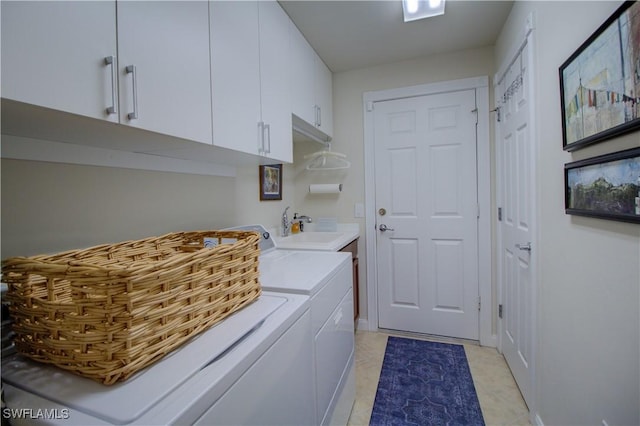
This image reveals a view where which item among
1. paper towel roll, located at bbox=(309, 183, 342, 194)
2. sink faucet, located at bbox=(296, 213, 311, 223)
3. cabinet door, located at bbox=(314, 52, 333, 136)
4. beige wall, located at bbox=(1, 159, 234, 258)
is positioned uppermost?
cabinet door, located at bbox=(314, 52, 333, 136)

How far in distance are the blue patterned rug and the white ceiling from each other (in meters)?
2.41

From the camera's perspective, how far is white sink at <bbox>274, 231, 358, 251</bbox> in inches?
73.9

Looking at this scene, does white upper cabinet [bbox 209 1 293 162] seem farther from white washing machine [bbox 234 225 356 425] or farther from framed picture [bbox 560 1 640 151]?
framed picture [bbox 560 1 640 151]

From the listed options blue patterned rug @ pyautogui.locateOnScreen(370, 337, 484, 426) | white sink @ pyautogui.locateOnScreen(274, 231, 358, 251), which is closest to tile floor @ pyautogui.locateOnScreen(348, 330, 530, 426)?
blue patterned rug @ pyautogui.locateOnScreen(370, 337, 484, 426)

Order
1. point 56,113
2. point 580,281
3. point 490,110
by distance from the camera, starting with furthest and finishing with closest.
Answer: point 490,110, point 580,281, point 56,113

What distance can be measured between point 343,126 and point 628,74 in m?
2.08

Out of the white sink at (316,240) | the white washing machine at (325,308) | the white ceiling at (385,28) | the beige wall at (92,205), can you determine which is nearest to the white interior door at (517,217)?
the white ceiling at (385,28)

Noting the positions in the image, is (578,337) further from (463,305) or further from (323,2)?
(323,2)

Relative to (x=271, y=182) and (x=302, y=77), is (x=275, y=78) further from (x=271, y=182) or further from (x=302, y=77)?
(x=271, y=182)

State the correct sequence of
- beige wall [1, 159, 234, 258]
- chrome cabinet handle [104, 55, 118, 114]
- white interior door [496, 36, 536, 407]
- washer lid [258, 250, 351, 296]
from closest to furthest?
chrome cabinet handle [104, 55, 118, 114] < beige wall [1, 159, 234, 258] < washer lid [258, 250, 351, 296] < white interior door [496, 36, 536, 407]

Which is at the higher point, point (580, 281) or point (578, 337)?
point (580, 281)

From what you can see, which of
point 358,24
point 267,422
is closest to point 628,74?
point 267,422

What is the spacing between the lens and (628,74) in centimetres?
80

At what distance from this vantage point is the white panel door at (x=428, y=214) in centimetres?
241
